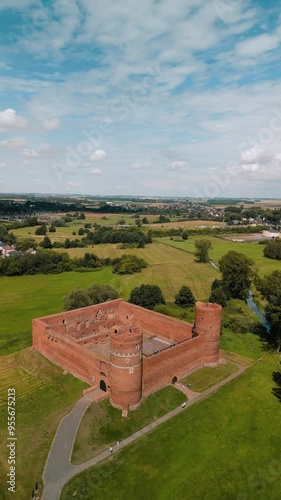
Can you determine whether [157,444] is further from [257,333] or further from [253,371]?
[257,333]

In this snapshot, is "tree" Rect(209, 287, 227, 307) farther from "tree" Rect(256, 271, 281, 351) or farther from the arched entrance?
the arched entrance

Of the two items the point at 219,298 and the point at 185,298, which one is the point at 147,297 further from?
the point at 219,298

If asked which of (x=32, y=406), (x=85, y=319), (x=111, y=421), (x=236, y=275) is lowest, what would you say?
(x=111, y=421)

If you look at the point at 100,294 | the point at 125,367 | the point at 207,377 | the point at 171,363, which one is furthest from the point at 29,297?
the point at 125,367

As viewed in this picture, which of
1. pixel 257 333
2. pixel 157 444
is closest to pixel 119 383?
pixel 157 444

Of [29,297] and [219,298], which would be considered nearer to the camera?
[219,298]

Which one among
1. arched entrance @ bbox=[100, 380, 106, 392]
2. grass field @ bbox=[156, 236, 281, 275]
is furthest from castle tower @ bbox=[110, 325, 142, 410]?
grass field @ bbox=[156, 236, 281, 275]
